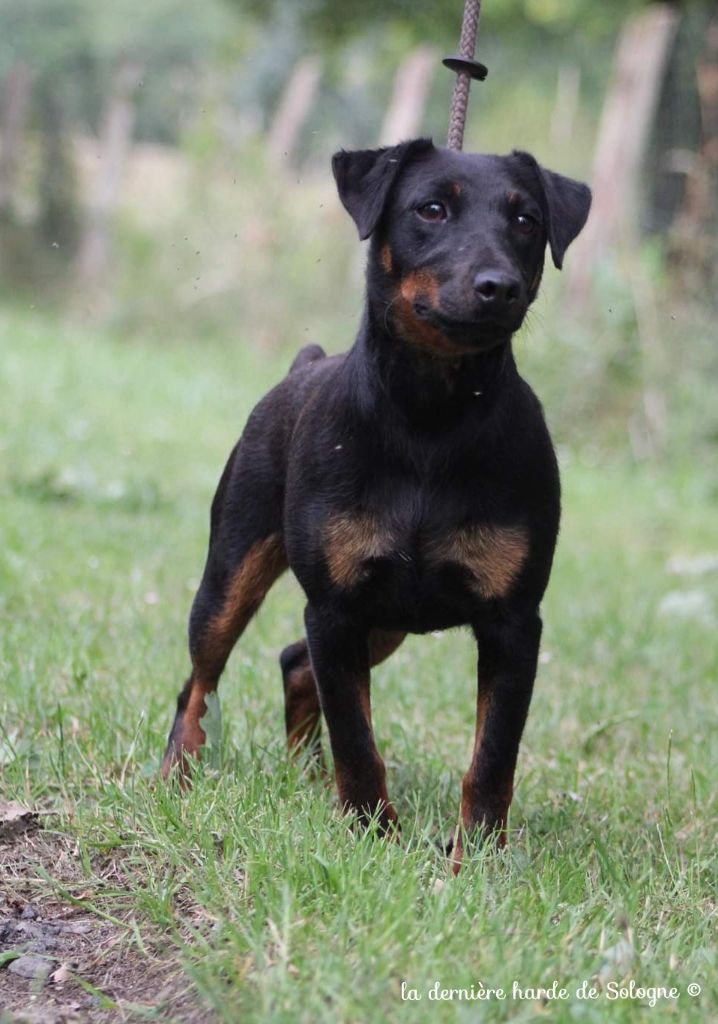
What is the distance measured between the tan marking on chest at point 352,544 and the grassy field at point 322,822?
58 cm

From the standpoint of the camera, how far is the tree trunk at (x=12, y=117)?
24688mm

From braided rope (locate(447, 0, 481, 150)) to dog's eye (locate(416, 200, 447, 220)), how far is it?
1.44 ft

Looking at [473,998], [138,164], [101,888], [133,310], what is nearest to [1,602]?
[101,888]

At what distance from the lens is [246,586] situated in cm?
406

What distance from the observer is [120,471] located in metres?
9.45

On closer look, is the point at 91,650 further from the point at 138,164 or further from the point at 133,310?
the point at 138,164

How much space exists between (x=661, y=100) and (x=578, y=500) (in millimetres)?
8832

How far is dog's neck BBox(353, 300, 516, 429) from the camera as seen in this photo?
3.46m

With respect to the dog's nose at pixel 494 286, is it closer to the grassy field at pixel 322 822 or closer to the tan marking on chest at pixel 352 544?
the tan marking on chest at pixel 352 544

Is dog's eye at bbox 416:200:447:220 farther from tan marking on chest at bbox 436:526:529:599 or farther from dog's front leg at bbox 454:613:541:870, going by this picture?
dog's front leg at bbox 454:613:541:870

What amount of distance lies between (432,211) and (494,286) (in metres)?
0.44

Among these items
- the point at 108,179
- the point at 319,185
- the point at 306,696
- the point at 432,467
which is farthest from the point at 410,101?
the point at 432,467

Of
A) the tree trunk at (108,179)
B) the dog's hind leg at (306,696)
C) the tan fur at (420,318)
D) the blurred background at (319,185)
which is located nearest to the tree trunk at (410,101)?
the blurred background at (319,185)

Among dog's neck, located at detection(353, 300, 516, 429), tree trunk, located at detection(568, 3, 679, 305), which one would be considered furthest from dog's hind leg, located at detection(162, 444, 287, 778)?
tree trunk, located at detection(568, 3, 679, 305)
